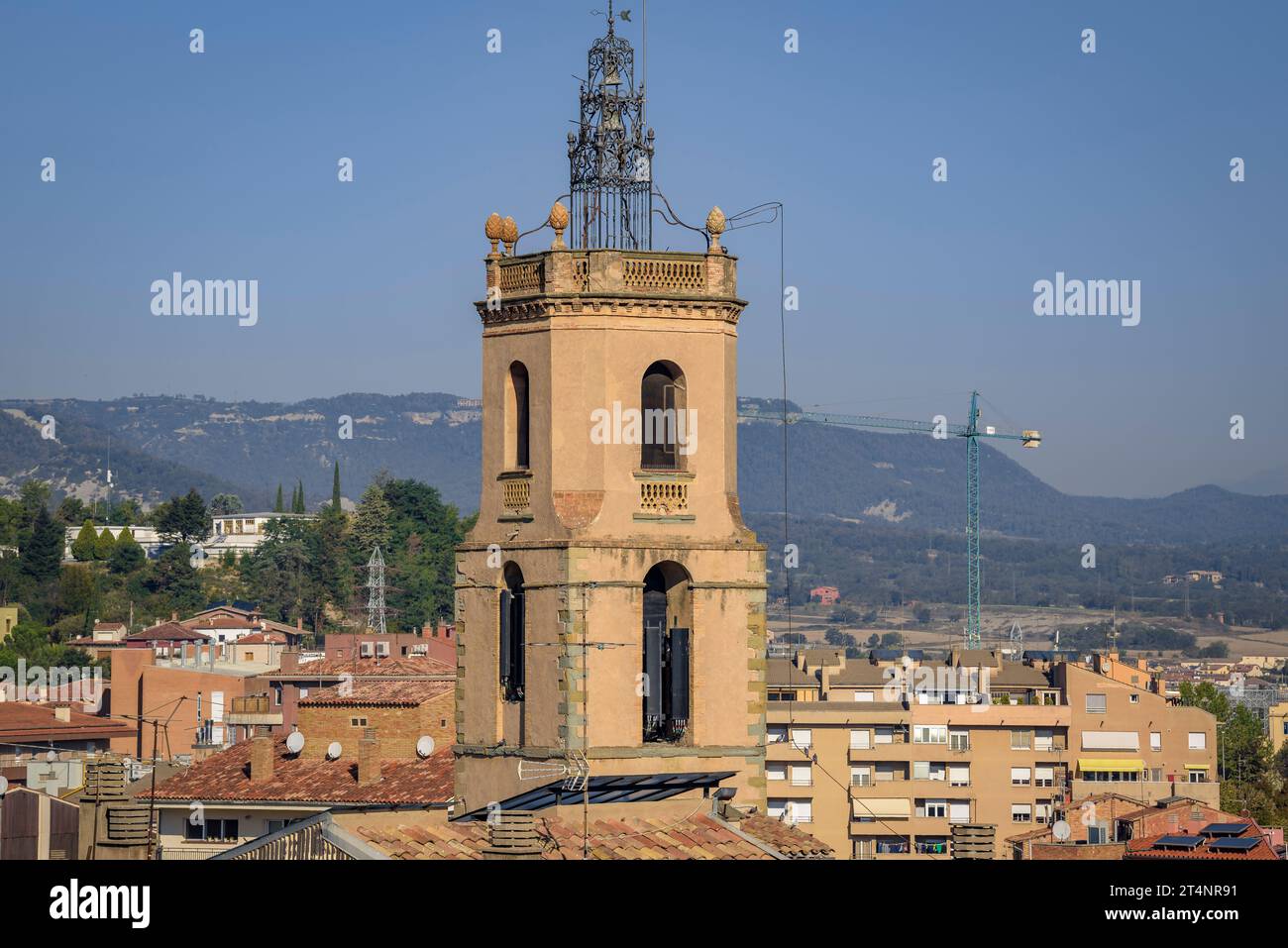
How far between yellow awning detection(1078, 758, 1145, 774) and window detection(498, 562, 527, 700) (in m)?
82.5

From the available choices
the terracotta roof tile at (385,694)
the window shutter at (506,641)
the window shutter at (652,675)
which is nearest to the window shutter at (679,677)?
the window shutter at (652,675)

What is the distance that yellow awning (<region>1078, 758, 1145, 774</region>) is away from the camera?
124m

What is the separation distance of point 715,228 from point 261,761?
2524 cm

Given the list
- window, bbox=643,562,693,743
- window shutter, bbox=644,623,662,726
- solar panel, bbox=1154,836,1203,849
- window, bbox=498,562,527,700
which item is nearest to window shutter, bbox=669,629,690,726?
window, bbox=643,562,693,743

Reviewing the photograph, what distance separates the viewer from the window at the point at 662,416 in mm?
43375

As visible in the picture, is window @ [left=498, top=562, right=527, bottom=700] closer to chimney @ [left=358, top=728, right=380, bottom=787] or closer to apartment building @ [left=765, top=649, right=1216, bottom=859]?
chimney @ [left=358, top=728, right=380, bottom=787]

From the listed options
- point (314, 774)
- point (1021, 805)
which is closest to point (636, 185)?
point (314, 774)

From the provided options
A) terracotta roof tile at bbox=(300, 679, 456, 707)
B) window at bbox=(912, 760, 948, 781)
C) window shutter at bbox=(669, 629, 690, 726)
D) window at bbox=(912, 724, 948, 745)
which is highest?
window shutter at bbox=(669, 629, 690, 726)

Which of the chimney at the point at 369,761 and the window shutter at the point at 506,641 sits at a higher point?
the window shutter at the point at 506,641

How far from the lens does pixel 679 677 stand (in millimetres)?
43062

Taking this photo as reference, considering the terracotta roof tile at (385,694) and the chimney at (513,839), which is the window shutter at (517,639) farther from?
the terracotta roof tile at (385,694)

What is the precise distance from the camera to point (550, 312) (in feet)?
142

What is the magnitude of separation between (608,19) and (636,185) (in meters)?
2.92

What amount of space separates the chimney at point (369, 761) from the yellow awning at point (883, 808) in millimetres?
49018
